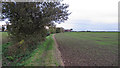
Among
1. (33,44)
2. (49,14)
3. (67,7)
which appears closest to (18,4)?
(49,14)

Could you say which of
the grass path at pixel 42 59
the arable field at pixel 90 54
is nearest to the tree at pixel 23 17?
the grass path at pixel 42 59

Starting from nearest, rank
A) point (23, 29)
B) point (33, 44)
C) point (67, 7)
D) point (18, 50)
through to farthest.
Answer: point (18, 50), point (23, 29), point (33, 44), point (67, 7)

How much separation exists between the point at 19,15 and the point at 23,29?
1.33 m

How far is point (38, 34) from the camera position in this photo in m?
8.98

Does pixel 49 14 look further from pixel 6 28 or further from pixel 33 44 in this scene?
pixel 6 28

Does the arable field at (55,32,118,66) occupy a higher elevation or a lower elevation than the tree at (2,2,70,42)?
lower

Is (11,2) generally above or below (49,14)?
above

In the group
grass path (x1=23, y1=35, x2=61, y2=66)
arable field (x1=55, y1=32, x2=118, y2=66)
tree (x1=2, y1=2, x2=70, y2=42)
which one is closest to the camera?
grass path (x1=23, y1=35, x2=61, y2=66)

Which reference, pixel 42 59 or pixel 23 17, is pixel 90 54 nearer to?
pixel 42 59

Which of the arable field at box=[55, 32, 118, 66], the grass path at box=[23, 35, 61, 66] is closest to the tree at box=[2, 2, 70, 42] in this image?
the grass path at box=[23, 35, 61, 66]

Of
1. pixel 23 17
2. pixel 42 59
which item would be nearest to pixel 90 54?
pixel 42 59

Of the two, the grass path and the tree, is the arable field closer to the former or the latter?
the grass path

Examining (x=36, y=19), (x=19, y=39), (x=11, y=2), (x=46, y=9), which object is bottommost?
(x=19, y=39)

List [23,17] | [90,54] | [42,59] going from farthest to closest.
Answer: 1. [23,17]
2. [90,54]
3. [42,59]
